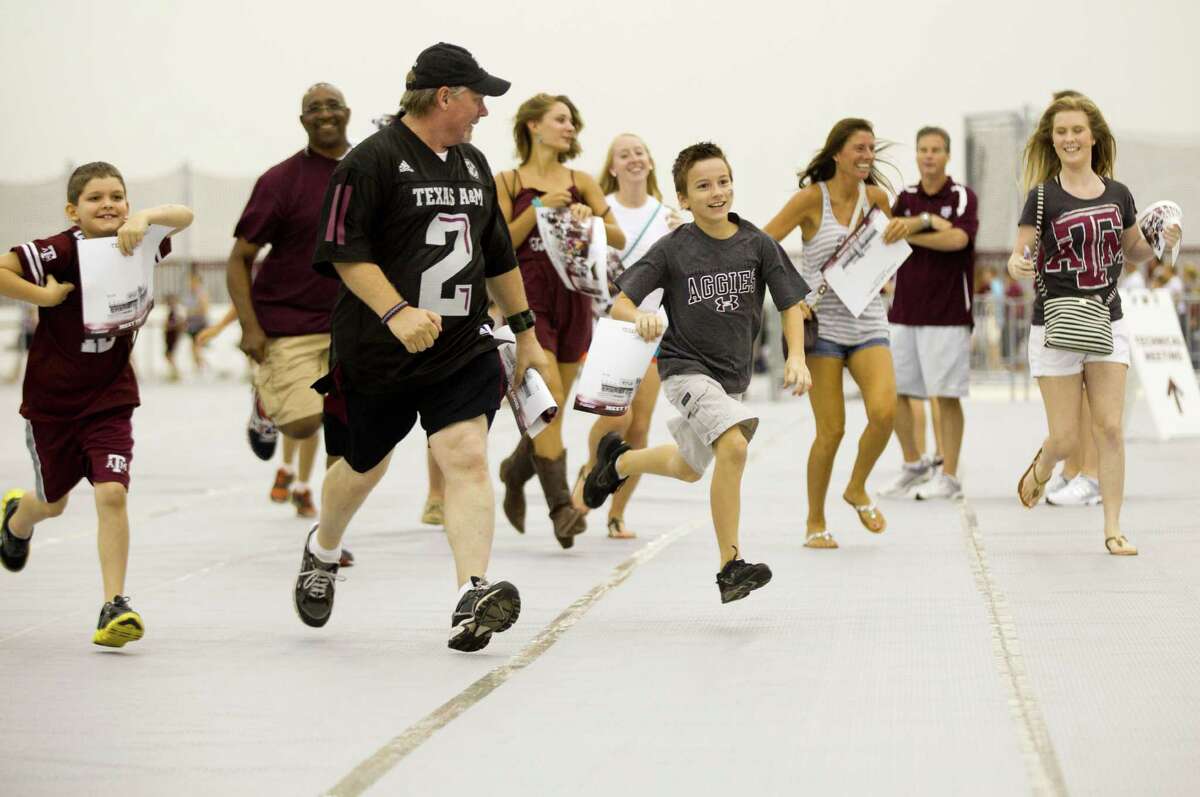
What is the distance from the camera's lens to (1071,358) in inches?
282

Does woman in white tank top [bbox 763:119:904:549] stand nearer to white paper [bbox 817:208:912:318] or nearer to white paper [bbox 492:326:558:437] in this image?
white paper [bbox 817:208:912:318]

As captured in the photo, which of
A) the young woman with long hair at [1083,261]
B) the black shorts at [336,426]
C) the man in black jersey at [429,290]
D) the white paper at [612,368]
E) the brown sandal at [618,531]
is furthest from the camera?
the brown sandal at [618,531]

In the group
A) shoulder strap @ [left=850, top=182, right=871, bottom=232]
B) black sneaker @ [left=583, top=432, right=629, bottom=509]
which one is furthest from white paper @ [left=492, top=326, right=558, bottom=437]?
shoulder strap @ [left=850, top=182, right=871, bottom=232]

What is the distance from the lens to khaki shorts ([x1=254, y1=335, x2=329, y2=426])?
7.64m

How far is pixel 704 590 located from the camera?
6258 millimetres

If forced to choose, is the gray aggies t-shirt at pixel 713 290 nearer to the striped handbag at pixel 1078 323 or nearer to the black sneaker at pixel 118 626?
the striped handbag at pixel 1078 323

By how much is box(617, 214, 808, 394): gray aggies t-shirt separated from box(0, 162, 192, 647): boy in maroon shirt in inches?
63.6

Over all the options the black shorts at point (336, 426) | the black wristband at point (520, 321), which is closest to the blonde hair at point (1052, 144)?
the black wristband at point (520, 321)

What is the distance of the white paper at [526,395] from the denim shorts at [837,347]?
2.32 m

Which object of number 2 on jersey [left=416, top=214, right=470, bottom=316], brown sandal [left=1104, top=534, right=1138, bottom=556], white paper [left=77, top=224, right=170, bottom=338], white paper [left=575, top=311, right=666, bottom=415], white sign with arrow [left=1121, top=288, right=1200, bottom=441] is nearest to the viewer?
number 2 on jersey [left=416, top=214, right=470, bottom=316]

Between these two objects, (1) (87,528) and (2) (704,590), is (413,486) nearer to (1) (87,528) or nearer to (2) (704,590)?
(1) (87,528)

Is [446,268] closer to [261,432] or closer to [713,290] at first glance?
[713,290]

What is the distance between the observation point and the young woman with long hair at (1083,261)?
7.08 m

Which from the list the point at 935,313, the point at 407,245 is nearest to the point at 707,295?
the point at 407,245
